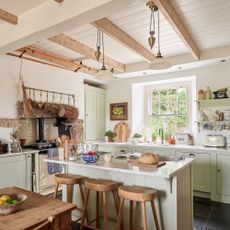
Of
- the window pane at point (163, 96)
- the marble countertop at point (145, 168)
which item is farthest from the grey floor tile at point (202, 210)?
the window pane at point (163, 96)

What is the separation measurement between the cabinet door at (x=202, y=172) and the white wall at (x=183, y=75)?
78cm

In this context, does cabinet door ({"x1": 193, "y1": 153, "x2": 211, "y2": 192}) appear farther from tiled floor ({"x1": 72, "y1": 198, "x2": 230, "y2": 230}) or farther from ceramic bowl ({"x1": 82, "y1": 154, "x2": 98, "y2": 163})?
ceramic bowl ({"x1": 82, "y1": 154, "x2": 98, "y2": 163})

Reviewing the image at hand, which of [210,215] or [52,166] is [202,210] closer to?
[210,215]

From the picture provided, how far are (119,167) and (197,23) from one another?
6.84ft

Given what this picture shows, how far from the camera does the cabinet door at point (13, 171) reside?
3.19 meters

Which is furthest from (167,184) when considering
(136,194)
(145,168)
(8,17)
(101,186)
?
(8,17)

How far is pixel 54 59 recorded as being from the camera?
4.00m

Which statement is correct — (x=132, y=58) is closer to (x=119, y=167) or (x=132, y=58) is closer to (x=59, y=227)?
(x=119, y=167)

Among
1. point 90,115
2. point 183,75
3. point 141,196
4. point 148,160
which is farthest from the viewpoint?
point 90,115

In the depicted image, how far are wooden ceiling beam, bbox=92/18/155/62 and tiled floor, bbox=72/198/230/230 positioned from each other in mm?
2503

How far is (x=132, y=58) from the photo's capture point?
4387 millimetres

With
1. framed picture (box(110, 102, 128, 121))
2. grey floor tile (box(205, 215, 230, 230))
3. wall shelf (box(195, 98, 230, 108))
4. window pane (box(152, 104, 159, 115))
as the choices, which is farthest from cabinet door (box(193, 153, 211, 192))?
framed picture (box(110, 102, 128, 121))

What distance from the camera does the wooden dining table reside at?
50.2 inches

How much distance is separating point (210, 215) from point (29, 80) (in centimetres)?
362
